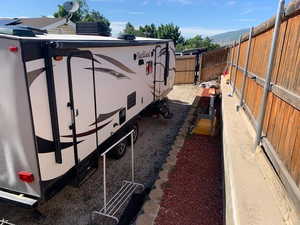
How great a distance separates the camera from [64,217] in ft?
12.0

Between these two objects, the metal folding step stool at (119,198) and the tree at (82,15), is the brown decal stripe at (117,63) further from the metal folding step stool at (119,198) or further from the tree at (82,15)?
the tree at (82,15)

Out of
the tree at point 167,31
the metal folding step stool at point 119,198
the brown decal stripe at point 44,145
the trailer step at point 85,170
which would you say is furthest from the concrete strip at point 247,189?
the tree at point 167,31

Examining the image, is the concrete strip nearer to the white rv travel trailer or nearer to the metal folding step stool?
the metal folding step stool

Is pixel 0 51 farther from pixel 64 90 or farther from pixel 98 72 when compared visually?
pixel 98 72

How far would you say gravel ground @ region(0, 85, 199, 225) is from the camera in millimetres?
3627

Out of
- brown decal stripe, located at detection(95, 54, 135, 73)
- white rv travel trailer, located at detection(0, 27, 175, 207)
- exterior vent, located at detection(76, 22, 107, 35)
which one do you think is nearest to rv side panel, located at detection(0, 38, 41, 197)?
white rv travel trailer, located at detection(0, 27, 175, 207)

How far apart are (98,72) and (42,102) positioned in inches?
59.4

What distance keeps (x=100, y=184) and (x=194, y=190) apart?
1911mm

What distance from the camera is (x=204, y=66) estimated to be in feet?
45.8

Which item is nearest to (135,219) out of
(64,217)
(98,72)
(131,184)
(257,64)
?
(131,184)

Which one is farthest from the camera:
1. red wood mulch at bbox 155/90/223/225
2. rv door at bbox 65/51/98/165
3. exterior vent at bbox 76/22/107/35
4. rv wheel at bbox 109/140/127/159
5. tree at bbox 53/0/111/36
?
tree at bbox 53/0/111/36

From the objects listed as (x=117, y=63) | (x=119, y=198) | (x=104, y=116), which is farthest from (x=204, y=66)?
(x=119, y=198)

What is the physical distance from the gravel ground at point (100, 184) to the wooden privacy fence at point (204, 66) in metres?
6.85

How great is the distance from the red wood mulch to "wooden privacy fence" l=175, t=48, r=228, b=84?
8849 mm
